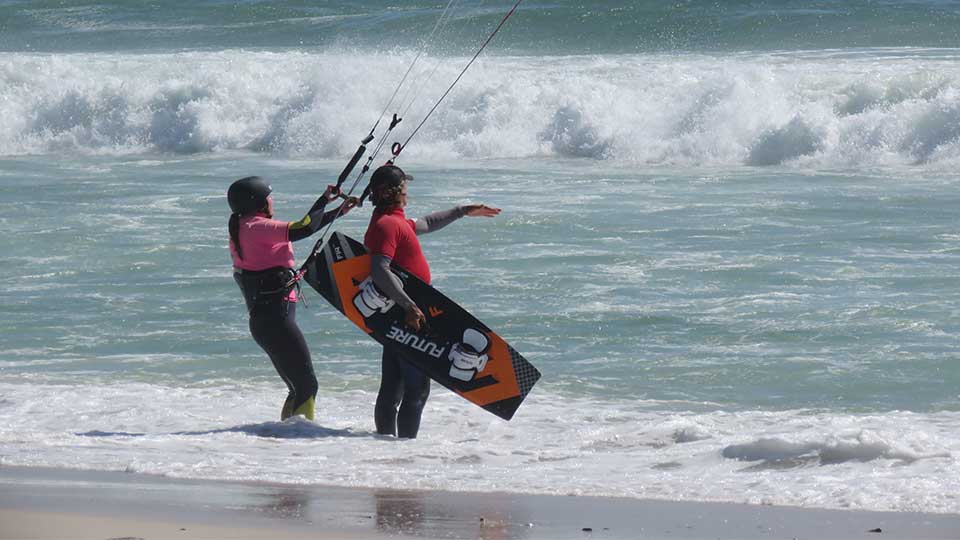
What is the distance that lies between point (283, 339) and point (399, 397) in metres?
0.61

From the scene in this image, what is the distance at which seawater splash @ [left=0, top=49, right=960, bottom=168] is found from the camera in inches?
792

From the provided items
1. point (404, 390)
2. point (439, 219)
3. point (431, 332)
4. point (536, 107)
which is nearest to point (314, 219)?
point (439, 219)

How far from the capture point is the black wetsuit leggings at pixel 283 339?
7.23 metres

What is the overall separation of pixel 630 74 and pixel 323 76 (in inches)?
192

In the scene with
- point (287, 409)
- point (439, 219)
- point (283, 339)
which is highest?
point (439, 219)

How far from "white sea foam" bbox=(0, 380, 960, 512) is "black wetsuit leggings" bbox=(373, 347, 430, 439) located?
106 mm

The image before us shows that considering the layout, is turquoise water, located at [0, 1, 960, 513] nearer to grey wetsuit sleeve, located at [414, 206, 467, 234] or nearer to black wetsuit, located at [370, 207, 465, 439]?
black wetsuit, located at [370, 207, 465, 439]

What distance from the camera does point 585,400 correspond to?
27.2ft

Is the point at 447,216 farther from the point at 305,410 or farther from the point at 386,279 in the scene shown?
the point at 305,410

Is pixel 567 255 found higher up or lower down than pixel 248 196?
lower down

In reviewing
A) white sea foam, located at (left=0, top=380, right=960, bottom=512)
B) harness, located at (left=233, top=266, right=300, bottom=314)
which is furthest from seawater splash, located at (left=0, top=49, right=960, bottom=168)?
A: harness, located at (left=233, top=266, right=300, bottom=314)

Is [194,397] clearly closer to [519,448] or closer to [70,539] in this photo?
[519,448]

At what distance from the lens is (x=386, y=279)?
22.5ft

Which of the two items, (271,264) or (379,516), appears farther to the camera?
(271,264)
